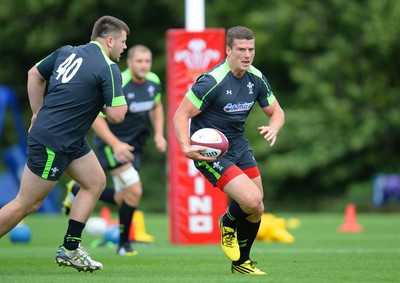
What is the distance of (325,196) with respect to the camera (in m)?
27.8

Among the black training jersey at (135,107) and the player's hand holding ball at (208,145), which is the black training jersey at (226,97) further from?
the black training jersey at (135,107)

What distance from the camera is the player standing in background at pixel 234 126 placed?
8195mm

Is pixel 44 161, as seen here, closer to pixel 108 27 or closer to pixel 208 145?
pixel 108 27

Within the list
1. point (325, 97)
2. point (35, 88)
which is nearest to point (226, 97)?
point (35, 88)

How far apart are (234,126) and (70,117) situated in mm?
1457

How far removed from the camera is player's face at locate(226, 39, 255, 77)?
828cm

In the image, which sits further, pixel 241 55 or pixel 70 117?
pixel 241 55

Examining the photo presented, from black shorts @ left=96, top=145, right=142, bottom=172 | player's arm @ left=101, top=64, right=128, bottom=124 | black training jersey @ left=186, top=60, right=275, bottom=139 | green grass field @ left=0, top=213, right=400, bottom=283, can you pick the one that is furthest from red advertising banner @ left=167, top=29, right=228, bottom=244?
player's arm @ left=101, top=64, right=128, bottom=124

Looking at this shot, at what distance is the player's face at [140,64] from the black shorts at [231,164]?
3.01 m

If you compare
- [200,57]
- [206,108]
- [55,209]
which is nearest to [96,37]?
[206,108]

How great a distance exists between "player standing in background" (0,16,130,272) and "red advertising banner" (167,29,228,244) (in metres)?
4.33

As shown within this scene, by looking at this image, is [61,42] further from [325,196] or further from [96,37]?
[96,37]

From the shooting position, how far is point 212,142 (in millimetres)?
8031

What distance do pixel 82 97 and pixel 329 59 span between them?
19033mm
